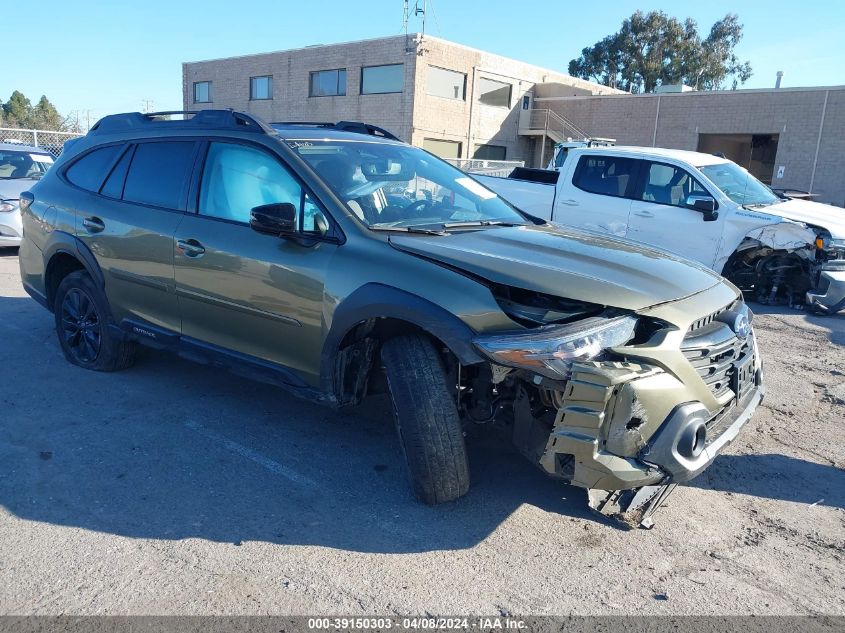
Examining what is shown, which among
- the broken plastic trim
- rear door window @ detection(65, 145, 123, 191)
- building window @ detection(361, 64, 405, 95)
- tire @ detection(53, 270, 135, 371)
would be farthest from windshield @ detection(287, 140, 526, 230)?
building window @ detection(361, 64, 405, 95)

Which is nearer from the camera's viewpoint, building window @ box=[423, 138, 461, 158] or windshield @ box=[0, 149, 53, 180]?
windshield @ box=[0, 149, 53, 180]

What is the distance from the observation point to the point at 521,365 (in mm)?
2857

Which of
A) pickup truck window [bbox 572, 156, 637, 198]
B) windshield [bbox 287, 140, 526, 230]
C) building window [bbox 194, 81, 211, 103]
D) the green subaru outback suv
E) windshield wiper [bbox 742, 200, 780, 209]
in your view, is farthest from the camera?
building window [bbox 194, 81, 211, 103]

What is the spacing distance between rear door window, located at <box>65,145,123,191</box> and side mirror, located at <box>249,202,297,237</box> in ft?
6.80

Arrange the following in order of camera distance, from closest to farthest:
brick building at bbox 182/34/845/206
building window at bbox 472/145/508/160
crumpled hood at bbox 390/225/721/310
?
crumpled hood at bbox 390/225/721/310 → brick building at bbox 182/34/845/206 → building window at bbox 472/145/508/160

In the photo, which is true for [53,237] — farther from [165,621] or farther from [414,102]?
[414,102]

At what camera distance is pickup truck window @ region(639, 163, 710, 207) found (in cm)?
873

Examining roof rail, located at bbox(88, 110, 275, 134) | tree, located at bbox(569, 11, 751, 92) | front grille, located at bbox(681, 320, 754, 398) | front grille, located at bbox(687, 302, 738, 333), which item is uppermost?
tree, located at bbox(569, 11, 751, 92)

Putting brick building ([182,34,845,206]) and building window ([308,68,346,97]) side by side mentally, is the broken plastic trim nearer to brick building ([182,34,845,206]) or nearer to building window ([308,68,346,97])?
brick building ([182,34,845,206])

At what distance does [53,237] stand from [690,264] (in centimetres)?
456

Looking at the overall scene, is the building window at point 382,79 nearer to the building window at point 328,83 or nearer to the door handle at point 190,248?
the building window at point 328,83

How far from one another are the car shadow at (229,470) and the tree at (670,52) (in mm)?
51132

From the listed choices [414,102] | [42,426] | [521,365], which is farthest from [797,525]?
Result: [414,102]


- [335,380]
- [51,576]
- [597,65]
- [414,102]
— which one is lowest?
[51,576]
